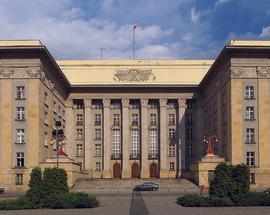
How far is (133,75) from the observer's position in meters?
102

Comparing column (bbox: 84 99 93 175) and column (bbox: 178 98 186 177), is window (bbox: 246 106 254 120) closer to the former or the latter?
column (bbox: 178 98 186 177)

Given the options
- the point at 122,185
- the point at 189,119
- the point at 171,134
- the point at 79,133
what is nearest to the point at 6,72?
the point at 122,185

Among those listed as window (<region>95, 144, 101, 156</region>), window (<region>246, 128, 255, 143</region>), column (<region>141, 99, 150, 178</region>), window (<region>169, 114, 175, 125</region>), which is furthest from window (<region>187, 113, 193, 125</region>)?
window (<region>246, 128, 255, 143</region>)

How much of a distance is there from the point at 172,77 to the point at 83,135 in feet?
56.1

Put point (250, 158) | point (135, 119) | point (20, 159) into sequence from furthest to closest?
point (135, 119), point (20, 159), point (250, 158)

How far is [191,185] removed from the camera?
256 feet

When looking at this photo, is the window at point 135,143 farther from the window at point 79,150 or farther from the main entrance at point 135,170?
the window at point 79,150

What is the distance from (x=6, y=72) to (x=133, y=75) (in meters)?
31.4

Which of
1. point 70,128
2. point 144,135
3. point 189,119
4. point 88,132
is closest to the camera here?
point 88,132

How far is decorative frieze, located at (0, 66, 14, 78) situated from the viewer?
74312mm

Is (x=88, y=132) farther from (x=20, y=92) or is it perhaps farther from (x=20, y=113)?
(x=20, y=92)

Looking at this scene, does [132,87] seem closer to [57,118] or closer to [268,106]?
[57,118]

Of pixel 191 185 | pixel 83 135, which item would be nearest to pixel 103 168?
pixel 83 135

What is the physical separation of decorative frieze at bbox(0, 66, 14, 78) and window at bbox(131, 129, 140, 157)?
3237cm
